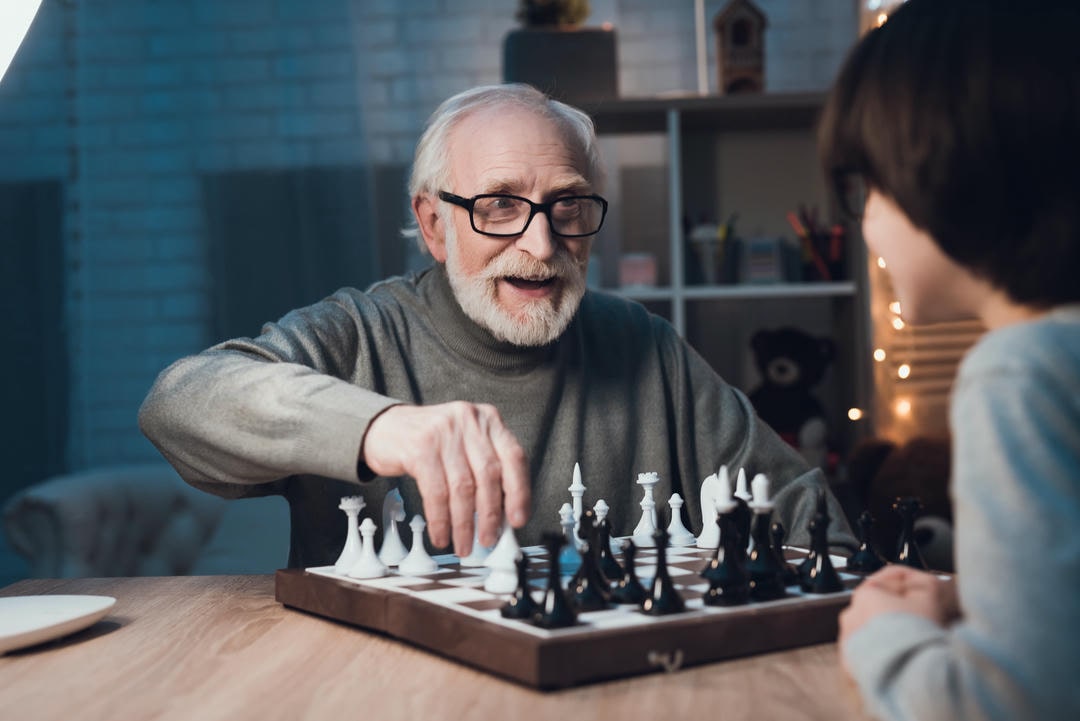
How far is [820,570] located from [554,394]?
92 centimetres

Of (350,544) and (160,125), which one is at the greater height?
(160,125)

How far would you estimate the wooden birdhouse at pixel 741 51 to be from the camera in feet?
12.0

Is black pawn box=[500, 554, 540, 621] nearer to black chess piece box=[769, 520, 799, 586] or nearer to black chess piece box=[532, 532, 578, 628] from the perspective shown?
black chess piece box=[532, 532, 578, 628]

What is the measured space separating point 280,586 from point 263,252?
2455mm

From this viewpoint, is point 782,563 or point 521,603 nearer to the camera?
point 521,603

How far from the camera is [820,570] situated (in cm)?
111

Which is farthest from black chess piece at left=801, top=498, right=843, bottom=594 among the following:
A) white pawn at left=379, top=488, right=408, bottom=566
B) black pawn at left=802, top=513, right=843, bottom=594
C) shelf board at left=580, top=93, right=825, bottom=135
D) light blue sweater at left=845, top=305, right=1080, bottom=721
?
shelf board at left=580, top=93, right=825, bottom=135

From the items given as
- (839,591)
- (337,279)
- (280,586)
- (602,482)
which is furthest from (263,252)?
(839,591)

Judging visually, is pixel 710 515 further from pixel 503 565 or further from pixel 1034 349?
pixel 1034 349

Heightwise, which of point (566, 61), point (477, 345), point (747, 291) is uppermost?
point (566, 61)

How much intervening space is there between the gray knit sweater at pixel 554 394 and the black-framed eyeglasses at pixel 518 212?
17 cm

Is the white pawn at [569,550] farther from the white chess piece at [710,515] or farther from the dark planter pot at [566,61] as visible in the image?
the dark planter pot at [566,61]

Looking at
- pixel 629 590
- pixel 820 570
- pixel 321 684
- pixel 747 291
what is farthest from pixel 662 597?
pixel 747 291

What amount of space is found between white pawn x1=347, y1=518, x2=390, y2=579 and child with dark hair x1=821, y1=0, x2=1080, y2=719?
57cm
